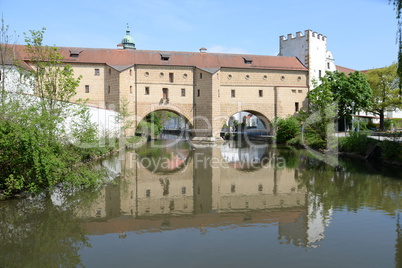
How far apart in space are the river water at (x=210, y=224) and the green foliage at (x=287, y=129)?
18.9 metres

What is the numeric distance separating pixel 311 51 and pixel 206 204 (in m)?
32.8

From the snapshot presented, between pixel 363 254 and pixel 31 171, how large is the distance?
822 cm

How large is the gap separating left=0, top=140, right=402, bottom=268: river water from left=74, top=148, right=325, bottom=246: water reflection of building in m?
0.02

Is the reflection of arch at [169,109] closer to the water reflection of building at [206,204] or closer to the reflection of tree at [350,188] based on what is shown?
the water reflection of building at [206,204]

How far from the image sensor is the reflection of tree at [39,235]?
602 centimetres

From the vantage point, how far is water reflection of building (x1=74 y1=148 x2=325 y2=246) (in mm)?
7789

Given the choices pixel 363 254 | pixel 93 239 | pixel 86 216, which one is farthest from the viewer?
pixel 86 216

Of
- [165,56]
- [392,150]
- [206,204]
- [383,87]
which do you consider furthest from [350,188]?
[383,87]

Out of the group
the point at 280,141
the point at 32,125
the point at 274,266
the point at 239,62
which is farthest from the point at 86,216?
the point at 239,62

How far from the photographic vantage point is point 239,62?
37.2 m

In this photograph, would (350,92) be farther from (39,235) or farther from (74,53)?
(39,235)

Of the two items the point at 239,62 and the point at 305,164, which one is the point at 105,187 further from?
the point at 239,62

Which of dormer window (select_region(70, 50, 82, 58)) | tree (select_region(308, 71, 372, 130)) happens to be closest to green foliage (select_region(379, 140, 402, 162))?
tree (select_region(308, 71, 372, 130))

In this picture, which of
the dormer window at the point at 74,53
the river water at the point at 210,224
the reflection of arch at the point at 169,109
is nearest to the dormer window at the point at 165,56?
the reflection of arch at the point at 169,109
